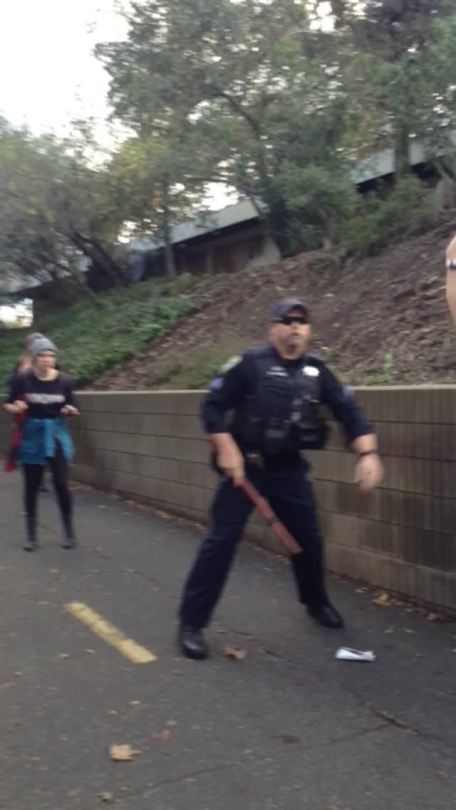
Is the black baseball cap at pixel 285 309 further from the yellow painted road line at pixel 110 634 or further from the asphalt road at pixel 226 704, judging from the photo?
the yellow painted road line at pixel 110 634

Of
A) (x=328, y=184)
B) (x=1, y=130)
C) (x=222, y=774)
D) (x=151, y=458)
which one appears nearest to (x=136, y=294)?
(x=1, y=130)

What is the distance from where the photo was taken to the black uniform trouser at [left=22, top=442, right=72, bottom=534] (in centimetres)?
830

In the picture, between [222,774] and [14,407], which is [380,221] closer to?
[14,407]

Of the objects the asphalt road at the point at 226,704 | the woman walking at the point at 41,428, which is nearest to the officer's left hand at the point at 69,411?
the woman walking at the point at 41,428

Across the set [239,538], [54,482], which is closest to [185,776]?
[239,538]

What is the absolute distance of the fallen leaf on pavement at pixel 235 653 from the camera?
5.44 m

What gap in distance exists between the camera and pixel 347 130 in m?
16.0

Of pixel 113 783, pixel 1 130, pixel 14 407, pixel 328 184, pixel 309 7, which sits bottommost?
pixel 113 783

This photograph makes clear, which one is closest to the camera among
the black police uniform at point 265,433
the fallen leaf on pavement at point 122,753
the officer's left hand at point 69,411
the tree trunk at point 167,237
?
the fallen leaf on pavement at point 122,753

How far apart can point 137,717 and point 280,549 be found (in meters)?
3.46

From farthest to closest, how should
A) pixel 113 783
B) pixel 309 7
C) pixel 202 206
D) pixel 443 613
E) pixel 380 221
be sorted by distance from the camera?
pixel 202 206 < pixel 309 7 < pixel 380 221 < pixel 443 613 < pixel 113 783

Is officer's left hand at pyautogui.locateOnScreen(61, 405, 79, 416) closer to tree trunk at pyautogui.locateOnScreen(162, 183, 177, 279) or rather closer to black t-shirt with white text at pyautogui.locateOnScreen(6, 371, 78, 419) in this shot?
black t-shirt with white text at pyautogui.locateOnScreen(6, 371, 78, 419)

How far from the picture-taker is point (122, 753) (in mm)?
4227

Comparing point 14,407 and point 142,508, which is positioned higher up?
point 14,407
